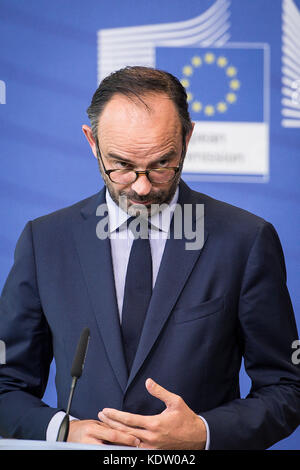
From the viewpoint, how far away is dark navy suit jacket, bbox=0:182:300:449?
1.59 m

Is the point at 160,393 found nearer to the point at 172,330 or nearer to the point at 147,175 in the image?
the point at 172,330

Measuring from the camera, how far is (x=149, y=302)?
164cm

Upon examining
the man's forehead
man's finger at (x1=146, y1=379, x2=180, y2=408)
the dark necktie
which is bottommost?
man's finger at (x1=146, y1=379, x2=180, y2=408)

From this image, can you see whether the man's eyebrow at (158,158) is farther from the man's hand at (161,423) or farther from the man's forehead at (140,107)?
the man's hand at (161,423)

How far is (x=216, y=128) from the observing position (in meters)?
2.73

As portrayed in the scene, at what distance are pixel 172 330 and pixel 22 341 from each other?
0.42 metres

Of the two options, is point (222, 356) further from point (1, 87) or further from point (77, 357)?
point (1, 87)

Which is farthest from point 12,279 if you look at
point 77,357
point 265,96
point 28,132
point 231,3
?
point 231,3

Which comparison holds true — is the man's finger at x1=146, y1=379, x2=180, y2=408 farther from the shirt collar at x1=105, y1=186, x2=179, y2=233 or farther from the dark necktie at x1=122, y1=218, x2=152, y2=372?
the shirt collar at x1=105, y1=186, x2=179, y2=233

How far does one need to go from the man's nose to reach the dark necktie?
168mm

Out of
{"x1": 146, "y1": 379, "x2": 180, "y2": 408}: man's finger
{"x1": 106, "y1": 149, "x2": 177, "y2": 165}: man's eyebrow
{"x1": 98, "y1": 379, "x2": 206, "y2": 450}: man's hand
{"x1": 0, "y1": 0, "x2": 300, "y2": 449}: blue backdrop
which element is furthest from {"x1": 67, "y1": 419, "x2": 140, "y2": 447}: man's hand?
{"x1": 0, "y1": 0, "x2": 300, "y2": 449}: blue backdrop
